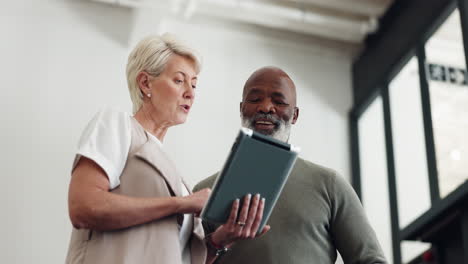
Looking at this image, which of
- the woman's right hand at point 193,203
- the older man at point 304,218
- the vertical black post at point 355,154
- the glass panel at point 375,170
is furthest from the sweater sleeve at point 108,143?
the vertical black post at point 355,154

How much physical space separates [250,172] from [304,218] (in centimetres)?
58

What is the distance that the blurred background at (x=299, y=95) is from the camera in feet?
20.5

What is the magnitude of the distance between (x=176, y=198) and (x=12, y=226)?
4969mm

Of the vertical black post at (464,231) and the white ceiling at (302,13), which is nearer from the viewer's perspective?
the vertical black post at (464,231)

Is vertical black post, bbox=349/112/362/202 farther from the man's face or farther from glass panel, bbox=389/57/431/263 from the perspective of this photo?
the man's face

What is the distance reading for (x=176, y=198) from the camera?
1.86 metres

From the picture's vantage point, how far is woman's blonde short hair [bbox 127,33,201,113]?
7.16 ft

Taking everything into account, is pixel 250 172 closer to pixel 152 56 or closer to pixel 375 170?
pixel 152 56

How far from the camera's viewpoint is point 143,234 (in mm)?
1829

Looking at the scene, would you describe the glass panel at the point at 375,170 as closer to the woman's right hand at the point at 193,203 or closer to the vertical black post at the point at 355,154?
the vertical black post at the point at 355,154

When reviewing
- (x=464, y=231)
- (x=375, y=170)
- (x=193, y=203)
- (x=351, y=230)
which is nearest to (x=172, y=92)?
(x=193, y=203)

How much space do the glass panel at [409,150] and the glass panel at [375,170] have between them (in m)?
0.36

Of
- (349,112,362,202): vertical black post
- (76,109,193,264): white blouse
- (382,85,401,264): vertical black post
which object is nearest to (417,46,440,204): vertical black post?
(382,85,401,264): vertical black post

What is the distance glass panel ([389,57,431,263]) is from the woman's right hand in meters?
4.59
